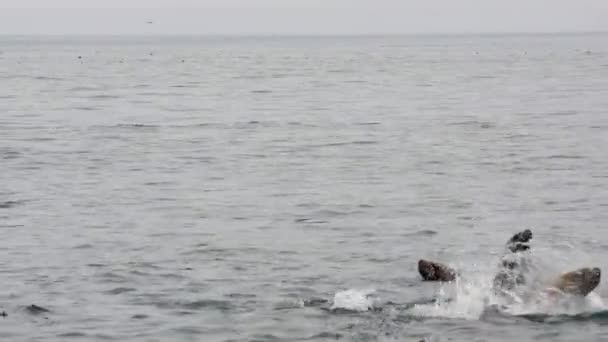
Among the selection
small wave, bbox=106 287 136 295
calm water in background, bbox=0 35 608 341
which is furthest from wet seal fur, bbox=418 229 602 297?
small wave, bbox=106 287 136 295

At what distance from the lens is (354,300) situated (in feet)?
60.2

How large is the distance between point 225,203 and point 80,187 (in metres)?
4.94

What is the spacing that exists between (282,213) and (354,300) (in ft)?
29.2

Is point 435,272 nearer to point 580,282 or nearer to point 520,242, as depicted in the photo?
point 520,242

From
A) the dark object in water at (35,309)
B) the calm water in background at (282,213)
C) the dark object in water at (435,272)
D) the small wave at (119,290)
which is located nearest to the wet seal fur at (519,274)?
the dark object in water at (435,272)

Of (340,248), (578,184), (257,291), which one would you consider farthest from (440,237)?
(578,184)

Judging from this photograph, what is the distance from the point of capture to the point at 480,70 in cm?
10144

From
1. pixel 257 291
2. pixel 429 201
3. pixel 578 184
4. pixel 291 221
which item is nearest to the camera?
pixel 257 291

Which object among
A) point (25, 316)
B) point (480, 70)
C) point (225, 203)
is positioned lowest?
point (25, 316)

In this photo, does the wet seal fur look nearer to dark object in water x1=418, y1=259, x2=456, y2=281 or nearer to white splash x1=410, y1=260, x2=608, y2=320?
dark object in water x1=418, y1=259, x2=456, y2=281

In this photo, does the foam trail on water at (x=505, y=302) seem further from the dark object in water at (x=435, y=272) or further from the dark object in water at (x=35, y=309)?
the dark object in water at (x=35, y=309)

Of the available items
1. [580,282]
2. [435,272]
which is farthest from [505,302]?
[435,272]

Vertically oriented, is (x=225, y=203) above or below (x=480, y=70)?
below

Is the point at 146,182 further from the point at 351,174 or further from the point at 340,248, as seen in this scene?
the point at 340,248
